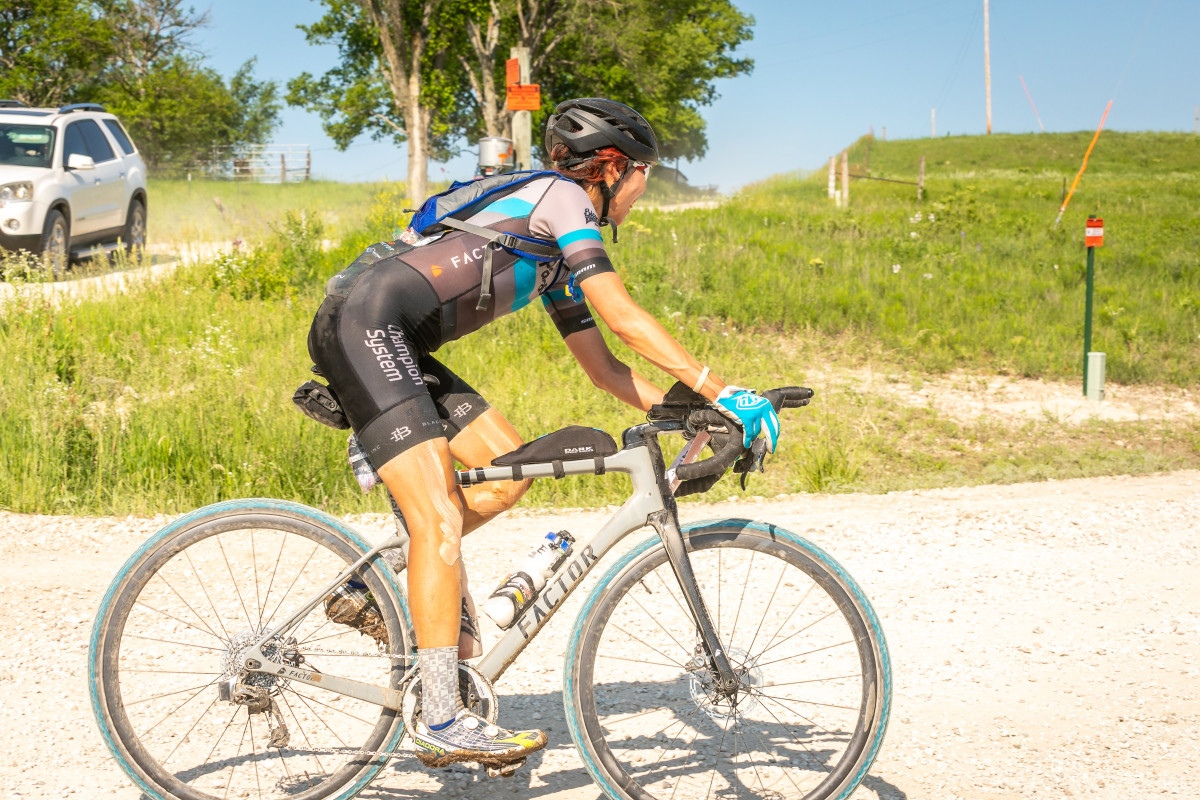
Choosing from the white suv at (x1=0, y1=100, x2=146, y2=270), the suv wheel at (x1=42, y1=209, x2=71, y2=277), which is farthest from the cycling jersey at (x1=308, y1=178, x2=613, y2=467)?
the suv wheel at (x1=42, y1=209, x2=71, y2=277)

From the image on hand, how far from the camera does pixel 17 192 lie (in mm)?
13086

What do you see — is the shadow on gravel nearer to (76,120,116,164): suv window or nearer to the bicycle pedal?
the bicycle pedal

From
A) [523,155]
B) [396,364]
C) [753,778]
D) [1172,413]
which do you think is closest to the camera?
[396,364]

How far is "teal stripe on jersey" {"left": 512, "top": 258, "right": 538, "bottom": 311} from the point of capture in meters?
3.22

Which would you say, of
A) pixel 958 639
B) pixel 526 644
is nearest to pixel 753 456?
pixel 526 644

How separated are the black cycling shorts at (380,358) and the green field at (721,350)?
3986 millimetres

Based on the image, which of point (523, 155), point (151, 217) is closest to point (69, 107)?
point (523, 155)

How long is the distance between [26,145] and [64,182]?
81cm

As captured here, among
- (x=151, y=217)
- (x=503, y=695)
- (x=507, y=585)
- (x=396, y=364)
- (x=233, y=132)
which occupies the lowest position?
(x=503, y=695)

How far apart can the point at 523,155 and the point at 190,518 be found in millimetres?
14897

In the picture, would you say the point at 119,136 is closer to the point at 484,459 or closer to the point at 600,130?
the point at 484,459

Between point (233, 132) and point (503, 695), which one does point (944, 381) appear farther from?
point (233, 132)

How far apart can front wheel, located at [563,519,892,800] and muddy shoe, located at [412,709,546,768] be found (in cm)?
17

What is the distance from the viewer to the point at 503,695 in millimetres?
4406
